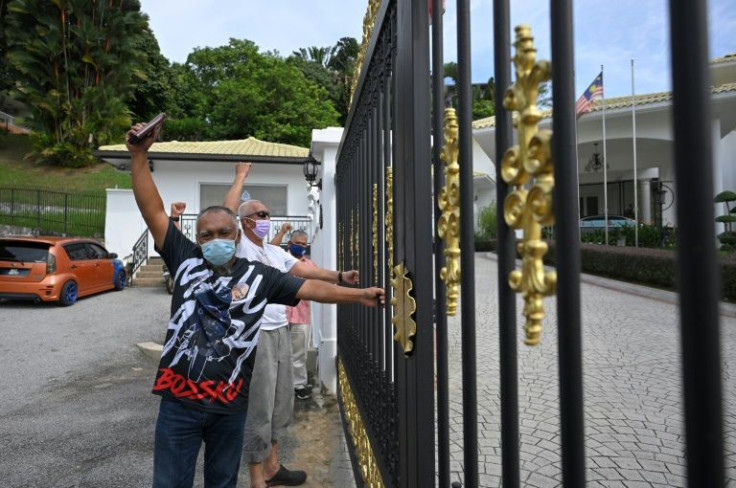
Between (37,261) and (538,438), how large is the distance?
11.2 m

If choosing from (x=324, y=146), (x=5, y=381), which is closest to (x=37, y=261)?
(x=5, y=381)

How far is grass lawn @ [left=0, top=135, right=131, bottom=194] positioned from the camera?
2500 cm

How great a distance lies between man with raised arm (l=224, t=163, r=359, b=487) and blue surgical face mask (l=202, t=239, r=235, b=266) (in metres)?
0.82

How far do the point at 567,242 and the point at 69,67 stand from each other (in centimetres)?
3325

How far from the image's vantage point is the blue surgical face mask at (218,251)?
2.39 meters

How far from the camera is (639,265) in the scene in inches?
392

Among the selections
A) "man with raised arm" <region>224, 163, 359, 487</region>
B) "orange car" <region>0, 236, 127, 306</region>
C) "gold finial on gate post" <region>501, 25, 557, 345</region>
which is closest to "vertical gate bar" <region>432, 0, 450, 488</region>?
"gold finial on gate post" <region>501, 25, 557, 345</region>

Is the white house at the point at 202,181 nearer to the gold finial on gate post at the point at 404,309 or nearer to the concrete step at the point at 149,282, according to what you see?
the concrete step at the point at 149,282

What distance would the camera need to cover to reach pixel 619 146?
1441 centimetres

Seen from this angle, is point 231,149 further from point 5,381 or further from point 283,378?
point 283,378

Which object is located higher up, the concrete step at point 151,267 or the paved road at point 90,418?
the concrete step at point 151,267

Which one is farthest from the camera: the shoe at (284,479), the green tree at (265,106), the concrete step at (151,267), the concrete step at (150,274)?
the green tree at (265,106)

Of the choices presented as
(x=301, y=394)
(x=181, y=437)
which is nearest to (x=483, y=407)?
(x=301, y=394)

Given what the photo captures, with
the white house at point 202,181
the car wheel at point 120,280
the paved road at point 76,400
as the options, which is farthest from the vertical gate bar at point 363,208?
the white house at point 202,181
